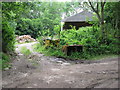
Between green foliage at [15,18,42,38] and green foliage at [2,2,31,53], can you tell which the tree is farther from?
green foliage at [15,18,42,38]

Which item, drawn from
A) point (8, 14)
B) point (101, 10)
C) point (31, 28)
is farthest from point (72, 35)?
point (31, 28)

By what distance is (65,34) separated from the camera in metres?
11.3

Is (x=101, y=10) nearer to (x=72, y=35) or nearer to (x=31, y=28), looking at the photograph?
(x=72, y=35)

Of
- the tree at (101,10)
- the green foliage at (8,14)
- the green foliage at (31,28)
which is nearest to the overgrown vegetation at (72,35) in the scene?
the green foliage at (8,14)

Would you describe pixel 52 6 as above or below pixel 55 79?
above

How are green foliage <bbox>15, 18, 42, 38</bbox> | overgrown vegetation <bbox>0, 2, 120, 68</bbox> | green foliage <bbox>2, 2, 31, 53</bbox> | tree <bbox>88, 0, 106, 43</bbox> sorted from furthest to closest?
green foliage <bbox>15, 18, 42, 38</bbox>, tree <bbox>88, 0, 106, 43</bbox>, overgrown vegetation <bbox>0, 2, 120, 68</bbox>, green foliage <bbox>2, 2, 31, 53</bbox>

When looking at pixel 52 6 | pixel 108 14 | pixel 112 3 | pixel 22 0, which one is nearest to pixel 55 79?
pixel 22 0

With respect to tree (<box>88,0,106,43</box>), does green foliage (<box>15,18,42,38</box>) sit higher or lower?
lower

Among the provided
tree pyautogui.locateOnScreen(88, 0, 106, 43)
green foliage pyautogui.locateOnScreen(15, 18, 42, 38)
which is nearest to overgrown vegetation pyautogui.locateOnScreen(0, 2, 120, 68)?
tree pyautogui.locateOnScreen(88, 0, 106, 43)

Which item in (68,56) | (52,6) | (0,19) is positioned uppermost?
(52,6)

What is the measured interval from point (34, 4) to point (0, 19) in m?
1.62

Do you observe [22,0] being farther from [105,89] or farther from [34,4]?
[105,89]

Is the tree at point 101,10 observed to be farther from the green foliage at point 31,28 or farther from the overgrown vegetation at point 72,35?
the green foliage at point 31,28

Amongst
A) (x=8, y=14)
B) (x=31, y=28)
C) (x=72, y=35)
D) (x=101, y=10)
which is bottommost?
(x=72, y=35)
